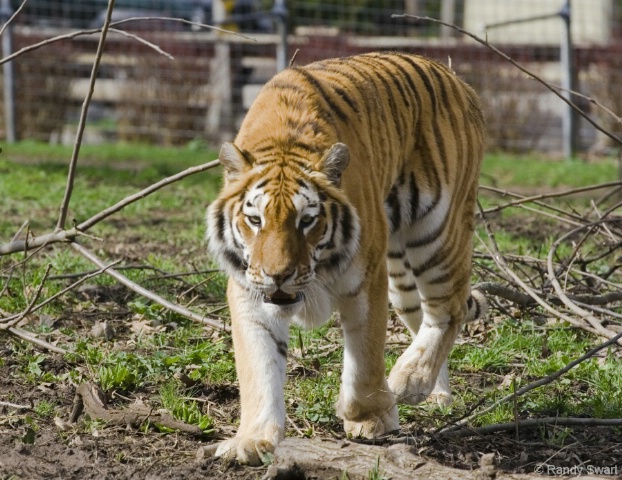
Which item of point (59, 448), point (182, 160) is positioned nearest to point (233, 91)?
point (182, 160)

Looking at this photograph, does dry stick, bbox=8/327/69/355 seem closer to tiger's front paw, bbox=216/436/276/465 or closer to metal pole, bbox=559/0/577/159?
tiger's front paw, bbox=216/436/276/465

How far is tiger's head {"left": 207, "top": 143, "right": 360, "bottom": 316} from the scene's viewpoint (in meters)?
3.59

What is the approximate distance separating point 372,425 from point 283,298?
0.68m

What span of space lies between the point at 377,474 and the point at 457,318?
1581 millimetres

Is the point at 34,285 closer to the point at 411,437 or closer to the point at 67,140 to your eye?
the point at 411,437

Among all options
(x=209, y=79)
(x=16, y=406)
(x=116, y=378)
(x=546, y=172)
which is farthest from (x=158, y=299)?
(x=209, y=79)

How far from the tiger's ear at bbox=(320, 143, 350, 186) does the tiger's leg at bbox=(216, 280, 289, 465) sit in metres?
0.55

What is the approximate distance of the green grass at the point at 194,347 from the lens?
432 cm

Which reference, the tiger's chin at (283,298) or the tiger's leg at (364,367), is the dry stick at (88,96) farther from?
the tiger's leg at (364,367)

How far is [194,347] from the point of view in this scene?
4.94m

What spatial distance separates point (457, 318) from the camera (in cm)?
480

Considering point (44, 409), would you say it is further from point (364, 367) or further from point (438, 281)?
point (438, 281)

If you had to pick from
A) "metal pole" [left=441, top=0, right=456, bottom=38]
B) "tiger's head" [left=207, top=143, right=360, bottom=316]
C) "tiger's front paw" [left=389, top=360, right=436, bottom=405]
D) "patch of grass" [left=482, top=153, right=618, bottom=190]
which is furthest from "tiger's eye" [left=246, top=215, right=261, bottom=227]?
"metal pole" [left=441, top=0, right=456, bottom=38]

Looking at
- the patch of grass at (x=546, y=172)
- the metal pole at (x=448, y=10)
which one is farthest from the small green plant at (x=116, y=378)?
the metal pole at (x=448, y=10)
